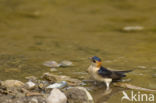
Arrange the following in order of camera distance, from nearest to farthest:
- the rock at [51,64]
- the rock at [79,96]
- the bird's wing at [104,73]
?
the rock at [79,96] → the bird's wing at [104,73] → the rock at [51,64]

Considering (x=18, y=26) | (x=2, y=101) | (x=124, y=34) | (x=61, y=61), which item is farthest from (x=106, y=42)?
(x=2, y=101)

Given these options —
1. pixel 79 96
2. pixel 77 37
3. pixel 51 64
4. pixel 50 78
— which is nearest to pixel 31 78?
pixel 50 78

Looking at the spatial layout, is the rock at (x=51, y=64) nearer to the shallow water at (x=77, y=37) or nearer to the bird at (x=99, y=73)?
the shallow water at (x=77, y=37)

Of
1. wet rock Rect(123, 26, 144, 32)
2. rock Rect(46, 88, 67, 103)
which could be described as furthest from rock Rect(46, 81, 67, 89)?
wet rock Rect(123, 26, 144, 32)

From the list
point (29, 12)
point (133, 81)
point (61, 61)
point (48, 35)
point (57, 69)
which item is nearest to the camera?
point (133, 81)

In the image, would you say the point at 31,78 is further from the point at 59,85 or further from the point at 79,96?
the point at 79,96

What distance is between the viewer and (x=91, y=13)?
551 inches

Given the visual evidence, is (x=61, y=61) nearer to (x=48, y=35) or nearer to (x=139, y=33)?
(x=48, y=35)

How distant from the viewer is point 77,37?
34.8 feet

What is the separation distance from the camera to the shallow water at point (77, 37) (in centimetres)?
689

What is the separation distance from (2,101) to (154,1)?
1118cm

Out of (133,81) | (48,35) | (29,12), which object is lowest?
(133,81)

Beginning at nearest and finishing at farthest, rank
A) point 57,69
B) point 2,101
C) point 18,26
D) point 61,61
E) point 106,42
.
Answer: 1. point 2,101
2. point 57,69
3. point 61,61
4. point 106,42
5. point 18,26

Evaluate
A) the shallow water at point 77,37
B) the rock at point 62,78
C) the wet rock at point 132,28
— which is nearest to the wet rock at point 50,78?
the rock at point 62,78
